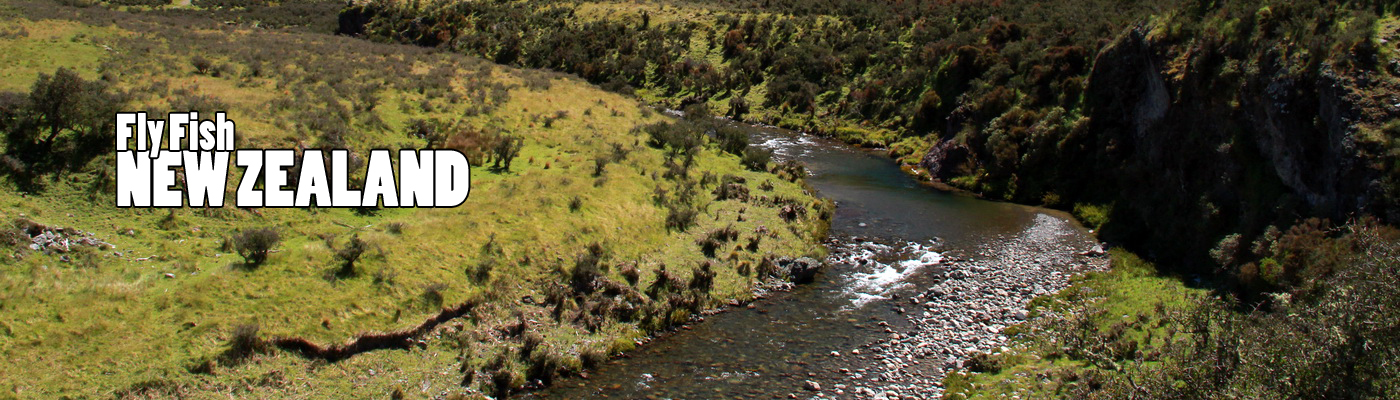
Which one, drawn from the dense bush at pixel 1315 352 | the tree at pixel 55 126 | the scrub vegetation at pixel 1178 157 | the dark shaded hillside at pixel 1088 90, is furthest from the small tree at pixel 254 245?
the dark shaded hillside at pixel 1088 90

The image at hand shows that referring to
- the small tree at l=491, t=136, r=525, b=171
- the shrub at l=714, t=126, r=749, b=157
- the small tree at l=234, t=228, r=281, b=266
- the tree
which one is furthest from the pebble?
the tree

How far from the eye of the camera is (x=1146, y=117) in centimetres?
3991

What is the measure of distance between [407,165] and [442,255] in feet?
30.7

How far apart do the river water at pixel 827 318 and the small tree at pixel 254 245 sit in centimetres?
893

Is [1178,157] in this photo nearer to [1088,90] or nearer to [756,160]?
[1088,90]

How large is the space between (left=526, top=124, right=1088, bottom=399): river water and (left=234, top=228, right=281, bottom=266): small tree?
351 inches

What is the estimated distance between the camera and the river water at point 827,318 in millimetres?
21734

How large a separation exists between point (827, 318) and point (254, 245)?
686 inches

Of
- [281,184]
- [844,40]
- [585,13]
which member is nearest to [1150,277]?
[281,184]

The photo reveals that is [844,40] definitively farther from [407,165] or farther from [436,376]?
[436,376]

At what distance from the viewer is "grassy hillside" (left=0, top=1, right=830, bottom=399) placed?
18.8 meters

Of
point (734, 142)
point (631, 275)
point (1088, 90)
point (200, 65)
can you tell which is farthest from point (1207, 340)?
point (200, 65)

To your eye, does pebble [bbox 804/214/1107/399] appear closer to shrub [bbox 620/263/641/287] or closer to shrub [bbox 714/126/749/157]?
shrub [bbox 620/263/641/287]

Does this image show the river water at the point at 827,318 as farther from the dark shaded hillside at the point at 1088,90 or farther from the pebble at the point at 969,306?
the dark shaded hillside at the point at 1088,90
